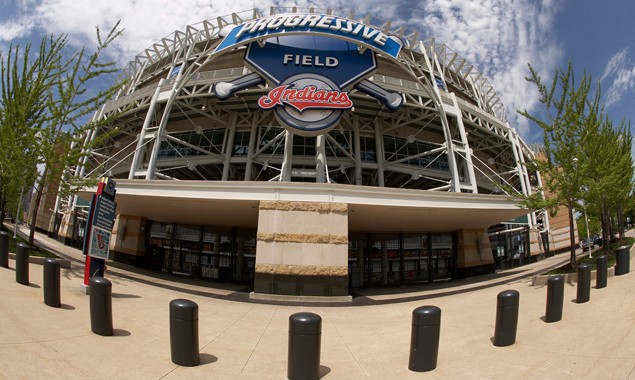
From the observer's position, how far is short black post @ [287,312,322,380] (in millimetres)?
4695

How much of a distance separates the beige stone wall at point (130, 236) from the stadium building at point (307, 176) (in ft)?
0.34

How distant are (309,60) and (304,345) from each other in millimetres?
18715

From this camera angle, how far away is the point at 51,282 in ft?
23.0

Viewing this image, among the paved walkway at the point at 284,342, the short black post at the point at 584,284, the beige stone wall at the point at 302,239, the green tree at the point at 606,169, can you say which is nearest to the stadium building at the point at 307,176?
the beige stone wall at the point at 302,239

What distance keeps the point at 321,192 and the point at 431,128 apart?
61.2 feet

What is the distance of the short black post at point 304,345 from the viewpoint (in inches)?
185

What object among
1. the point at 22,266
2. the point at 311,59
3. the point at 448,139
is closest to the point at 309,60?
the point at 311,59

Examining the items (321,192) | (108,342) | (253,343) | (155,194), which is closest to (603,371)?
(253,343)

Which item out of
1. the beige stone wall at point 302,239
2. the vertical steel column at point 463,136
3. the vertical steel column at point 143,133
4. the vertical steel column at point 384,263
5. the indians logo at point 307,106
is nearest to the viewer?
the beige stone wall at point 302,239

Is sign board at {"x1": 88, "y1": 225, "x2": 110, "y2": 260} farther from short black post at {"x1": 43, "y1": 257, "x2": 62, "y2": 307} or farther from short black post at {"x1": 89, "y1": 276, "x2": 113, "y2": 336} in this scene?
short black post at {"x1": 89, "y1": 276, "x2": 113, "y2": 336}

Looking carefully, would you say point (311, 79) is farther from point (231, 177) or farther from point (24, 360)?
point (24, 360)

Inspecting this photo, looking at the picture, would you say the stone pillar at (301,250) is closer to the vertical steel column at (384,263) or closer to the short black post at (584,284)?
the vertical steel column at (384,263)

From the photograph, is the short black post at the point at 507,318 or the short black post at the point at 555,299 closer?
the short black post at the point at 507,318

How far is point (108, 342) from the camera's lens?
564 centimetres
